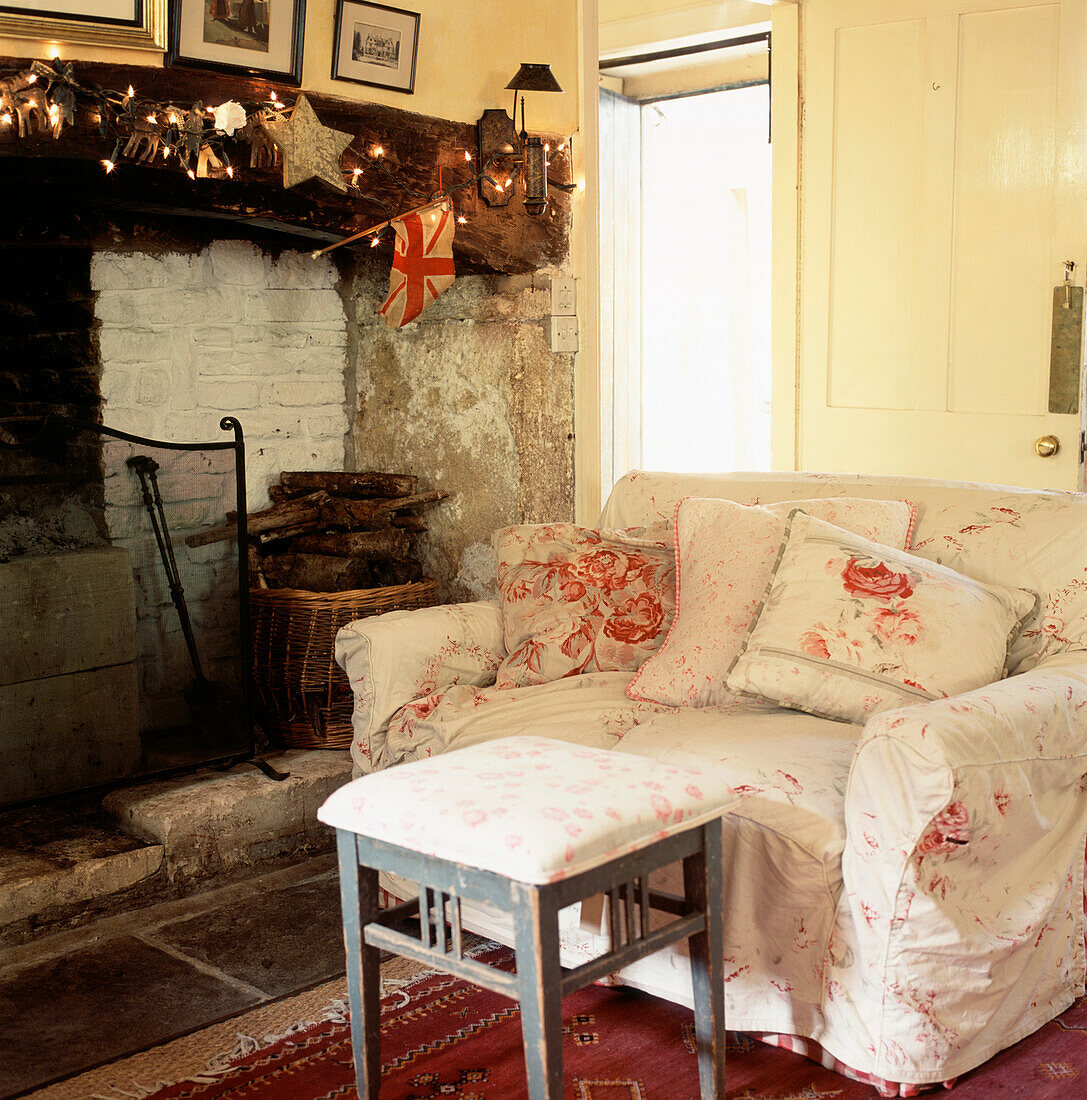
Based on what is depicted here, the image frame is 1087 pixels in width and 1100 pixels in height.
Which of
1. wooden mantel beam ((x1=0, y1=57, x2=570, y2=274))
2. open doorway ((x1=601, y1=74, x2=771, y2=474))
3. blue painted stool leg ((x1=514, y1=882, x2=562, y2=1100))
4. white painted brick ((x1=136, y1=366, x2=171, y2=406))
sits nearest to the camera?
blue painted stool leg ((x1=514, y1=882, x2=562, y2=1100))

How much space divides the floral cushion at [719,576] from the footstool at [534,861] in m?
0.50

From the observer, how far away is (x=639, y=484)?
2752 millimetres

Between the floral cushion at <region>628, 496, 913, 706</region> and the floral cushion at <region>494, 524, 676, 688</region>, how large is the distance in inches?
3.5

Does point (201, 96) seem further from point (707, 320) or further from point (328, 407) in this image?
point (707, 320)

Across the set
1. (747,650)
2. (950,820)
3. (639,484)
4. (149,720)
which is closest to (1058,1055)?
(950,820)

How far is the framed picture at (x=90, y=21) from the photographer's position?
234 cm

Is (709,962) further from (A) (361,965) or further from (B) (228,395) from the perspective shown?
(B) (228,395)

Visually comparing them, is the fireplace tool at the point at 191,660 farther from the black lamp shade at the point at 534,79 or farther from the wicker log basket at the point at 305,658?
the black lamp shade at the point at 534,79

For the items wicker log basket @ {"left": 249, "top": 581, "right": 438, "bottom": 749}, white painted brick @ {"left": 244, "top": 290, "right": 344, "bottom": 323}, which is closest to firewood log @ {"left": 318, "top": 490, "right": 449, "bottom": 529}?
wicker log basket @ {"left": 249, "top": 581, "right": 438, "bottom": 749}

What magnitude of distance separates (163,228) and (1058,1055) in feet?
8.52

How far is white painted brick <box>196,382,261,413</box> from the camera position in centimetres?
323

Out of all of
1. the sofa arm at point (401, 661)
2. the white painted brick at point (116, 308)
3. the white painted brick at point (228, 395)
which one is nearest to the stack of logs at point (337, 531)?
the white painted brick at point (228, 395)

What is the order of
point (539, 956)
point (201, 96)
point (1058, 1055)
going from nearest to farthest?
1. point (539, 956)
2. point (1058, 1055)
3. point (201, 96)

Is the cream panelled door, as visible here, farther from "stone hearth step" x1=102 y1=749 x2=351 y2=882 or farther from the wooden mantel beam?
"stone hearth step" x1=102 y1=749 x2=351 y2=882
